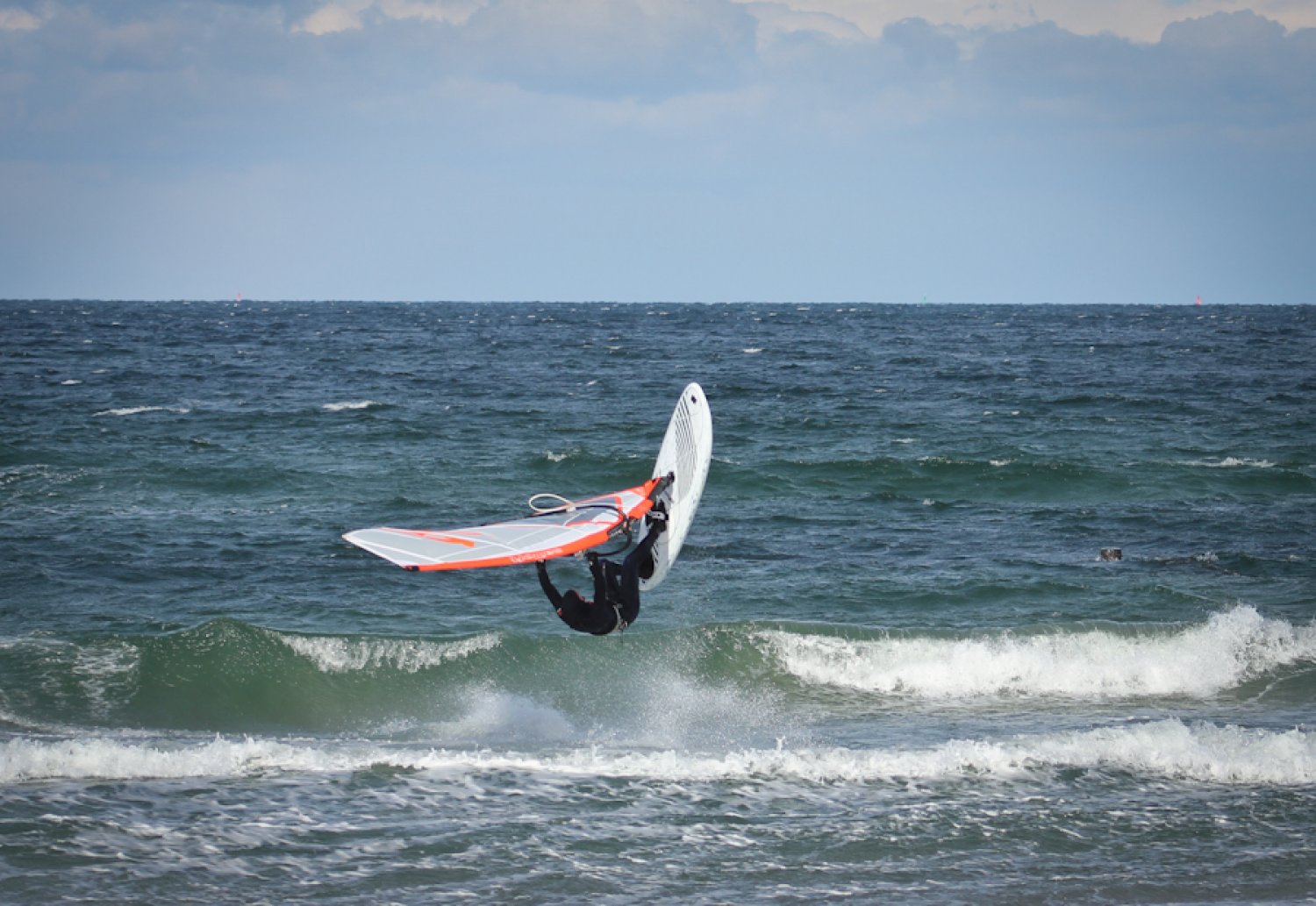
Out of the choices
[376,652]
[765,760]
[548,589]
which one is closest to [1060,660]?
[765,760]

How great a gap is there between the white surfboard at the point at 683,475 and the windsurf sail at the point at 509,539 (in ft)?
1.42

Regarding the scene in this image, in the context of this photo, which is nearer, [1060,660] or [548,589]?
[548,589]

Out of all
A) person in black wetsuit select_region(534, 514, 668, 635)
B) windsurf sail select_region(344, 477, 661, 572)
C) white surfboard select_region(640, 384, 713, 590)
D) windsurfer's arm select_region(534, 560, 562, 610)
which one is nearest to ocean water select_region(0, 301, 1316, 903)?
person in black wetsuit select_region(534, 514, 668, 635)

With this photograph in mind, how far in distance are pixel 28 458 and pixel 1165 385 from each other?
33822 mm

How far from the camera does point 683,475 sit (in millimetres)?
11672

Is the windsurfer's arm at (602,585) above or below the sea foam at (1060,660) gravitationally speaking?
above

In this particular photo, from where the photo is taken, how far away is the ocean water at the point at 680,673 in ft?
30.7

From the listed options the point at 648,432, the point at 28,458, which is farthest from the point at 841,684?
the point at 28,458

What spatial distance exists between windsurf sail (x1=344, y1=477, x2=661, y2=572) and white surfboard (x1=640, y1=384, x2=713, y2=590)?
433 mm

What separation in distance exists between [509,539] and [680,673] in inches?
211

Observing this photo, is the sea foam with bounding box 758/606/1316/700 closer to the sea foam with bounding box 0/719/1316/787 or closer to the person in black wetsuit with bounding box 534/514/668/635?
the sea foam with bounding box 0/719/1316/787

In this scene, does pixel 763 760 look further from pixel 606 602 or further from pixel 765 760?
pixel 606 602

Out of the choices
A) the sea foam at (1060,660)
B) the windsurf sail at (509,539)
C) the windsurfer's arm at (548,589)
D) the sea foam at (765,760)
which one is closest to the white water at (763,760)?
the sea foam at (765,760)

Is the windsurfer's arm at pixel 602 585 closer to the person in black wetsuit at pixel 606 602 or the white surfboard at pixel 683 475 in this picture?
the person in black wetsuit at pixel 606 602
